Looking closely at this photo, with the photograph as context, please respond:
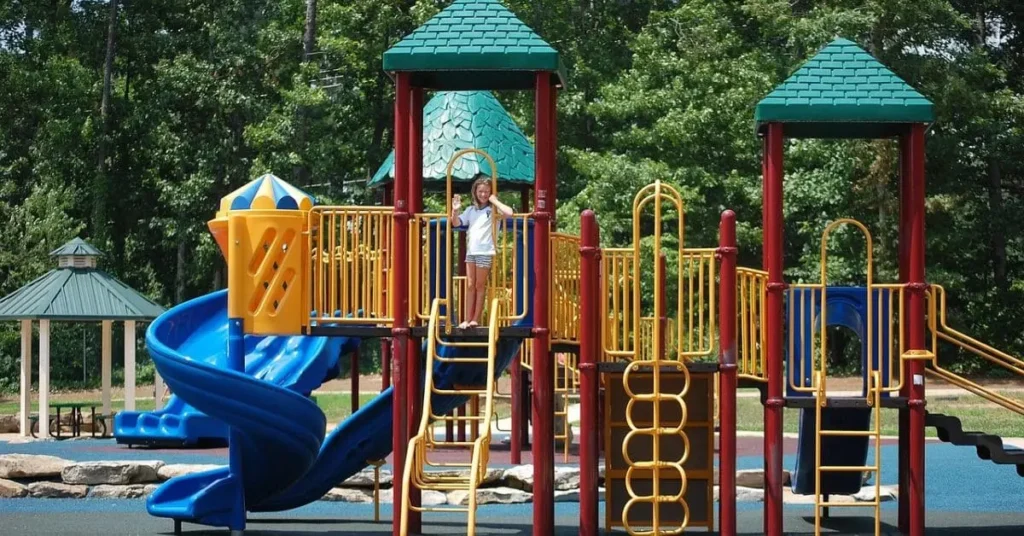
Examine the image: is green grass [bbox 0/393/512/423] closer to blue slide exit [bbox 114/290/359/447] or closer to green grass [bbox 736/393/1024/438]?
green grass [bbox 736/393/1024/438]

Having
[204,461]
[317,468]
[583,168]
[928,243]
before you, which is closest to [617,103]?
[583,168]

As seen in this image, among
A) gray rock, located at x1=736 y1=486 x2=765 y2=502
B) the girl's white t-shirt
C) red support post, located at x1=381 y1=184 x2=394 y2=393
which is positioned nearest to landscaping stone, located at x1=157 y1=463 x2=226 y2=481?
red support post, located at x1=381 y1=184 x2=394 y2=393

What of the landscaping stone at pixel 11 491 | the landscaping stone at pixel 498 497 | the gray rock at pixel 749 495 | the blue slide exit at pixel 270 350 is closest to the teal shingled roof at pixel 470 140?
the blue slide exit at pixel 270 350

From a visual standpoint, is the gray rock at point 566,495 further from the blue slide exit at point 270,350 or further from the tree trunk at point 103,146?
the tree trunk at point 103,146

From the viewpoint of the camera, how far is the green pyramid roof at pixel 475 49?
13.7 metres

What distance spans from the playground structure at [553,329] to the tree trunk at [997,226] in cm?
3010

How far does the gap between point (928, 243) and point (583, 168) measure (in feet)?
38.6

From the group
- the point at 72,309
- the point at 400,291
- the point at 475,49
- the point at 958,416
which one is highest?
the point at 475,49

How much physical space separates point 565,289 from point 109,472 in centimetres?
750

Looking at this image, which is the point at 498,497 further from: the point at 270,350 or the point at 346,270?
the point at 346,270

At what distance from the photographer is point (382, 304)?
553 inches

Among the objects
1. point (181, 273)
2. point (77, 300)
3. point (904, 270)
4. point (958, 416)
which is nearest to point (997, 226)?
point (958, 416)

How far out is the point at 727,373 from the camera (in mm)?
13727

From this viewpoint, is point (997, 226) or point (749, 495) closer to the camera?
point (749, 495)
